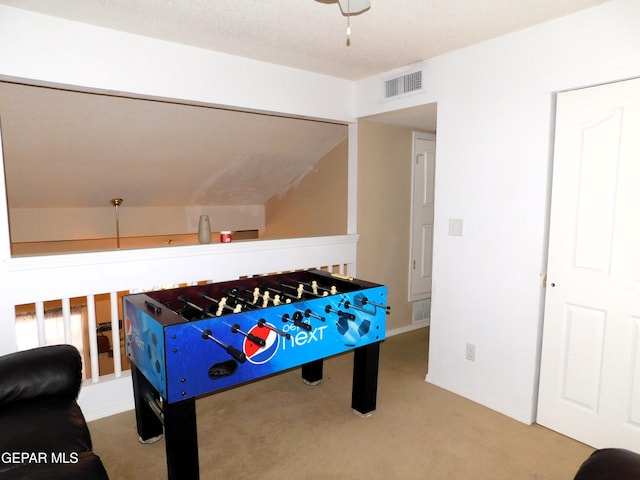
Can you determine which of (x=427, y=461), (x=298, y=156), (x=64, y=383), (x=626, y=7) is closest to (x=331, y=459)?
(x=427, y=461)

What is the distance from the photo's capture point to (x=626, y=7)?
217cm

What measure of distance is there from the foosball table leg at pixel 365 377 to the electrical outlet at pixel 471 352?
30.3 inches

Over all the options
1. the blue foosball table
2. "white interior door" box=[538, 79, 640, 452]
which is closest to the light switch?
"white interior door" box=[538, 79, 640, 452]

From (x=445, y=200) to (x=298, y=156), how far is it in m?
1.97

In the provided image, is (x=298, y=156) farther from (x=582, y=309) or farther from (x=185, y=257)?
(x=582, y=309)

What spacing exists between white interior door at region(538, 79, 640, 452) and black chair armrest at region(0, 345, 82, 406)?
270 cm

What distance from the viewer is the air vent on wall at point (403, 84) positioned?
3.27m

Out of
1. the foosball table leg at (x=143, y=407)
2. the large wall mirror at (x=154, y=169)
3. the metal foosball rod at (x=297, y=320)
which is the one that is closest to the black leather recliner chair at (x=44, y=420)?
the foosball table leg at (x=143, y=407)

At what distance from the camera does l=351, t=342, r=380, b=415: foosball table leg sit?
8.83ft

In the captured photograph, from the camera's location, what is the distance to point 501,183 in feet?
9.18

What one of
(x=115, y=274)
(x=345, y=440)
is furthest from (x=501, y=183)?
(x=115, y=274)

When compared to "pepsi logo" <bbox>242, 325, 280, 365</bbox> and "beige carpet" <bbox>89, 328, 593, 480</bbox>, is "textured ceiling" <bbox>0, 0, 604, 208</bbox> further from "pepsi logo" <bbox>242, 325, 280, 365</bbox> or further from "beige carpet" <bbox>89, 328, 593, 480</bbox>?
"beige carpet" <bbox>89, 328, 593, 480</bbox>

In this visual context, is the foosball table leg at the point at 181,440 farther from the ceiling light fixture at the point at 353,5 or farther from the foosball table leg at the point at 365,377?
the ceiling light fixture at the point at 353,5

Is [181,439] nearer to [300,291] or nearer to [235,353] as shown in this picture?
[235,353]
